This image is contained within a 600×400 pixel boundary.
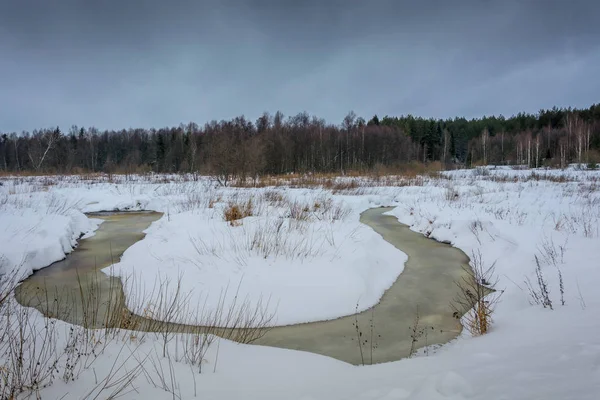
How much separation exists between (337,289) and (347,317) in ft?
1.99

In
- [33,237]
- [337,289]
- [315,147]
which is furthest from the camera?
[315,147]

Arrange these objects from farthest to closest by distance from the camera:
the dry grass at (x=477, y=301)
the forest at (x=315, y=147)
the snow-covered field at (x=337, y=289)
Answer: the forest at (x=315, y=147) → the dry grass at (x=477, y=301) → the snow-covered field at (x=337, y=289)

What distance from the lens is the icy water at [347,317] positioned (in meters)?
3.77

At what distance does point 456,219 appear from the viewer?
9.81 m

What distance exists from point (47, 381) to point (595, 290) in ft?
18.3

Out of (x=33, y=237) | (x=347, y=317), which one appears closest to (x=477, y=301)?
(x=347, y=317)

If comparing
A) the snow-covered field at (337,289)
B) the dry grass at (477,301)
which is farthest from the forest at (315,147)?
the dry grass at (477,301)

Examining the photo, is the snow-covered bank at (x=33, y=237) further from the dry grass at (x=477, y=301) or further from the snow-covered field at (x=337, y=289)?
the dry grass at (x=477, y=301)

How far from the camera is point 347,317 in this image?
15.4 feet

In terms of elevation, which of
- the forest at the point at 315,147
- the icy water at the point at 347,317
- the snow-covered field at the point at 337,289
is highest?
the forest at the point at 315,147

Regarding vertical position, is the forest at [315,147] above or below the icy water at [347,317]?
above

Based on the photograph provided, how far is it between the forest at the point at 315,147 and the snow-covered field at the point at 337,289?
1674cm

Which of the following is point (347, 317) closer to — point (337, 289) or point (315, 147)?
point (337, 289)

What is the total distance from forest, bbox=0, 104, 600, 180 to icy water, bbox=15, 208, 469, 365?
17.4 metres
